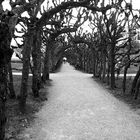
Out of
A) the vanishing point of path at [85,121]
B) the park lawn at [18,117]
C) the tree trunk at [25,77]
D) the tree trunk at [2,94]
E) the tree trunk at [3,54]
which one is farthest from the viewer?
the tree trunk at [25,77]

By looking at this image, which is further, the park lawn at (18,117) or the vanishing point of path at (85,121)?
the park lawn at (18,117)

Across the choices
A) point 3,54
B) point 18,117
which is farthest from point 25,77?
point 3,54

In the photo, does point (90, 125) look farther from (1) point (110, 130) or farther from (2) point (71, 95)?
(2) point (71, 95)

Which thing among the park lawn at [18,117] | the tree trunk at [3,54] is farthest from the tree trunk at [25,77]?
the tree trunk at [3,54]

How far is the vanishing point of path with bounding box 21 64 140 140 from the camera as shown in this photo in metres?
6.61

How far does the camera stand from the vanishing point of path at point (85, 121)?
6605mm

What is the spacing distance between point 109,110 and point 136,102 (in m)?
2.07

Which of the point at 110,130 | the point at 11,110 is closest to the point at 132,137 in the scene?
the point at 110,130

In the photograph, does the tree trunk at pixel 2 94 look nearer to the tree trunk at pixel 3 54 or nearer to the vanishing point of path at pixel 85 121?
the tree trunk at pixel 3 54

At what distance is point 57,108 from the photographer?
397 inches

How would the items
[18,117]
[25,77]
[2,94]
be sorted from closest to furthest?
[2,94] < [18,117] < [25,77]

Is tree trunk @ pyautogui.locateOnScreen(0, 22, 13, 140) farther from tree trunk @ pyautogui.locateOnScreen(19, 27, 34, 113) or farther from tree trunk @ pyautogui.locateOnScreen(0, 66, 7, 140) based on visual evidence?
tree trunk @ pyautogui.locateOnScreen(19, 27, 34, 113)

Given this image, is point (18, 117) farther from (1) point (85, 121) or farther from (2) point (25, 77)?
(1) point (85, 121)

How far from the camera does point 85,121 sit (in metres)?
7.99
